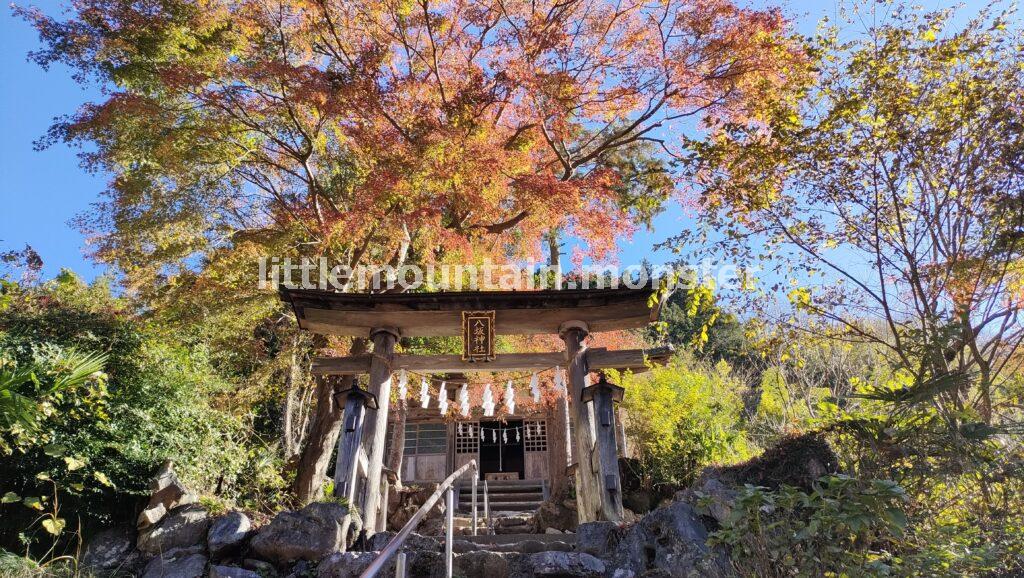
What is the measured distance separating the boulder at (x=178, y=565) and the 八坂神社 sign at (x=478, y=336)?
3575mm

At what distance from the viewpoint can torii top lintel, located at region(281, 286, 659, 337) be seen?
7582 millimetres

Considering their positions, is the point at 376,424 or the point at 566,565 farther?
the point at 376,424

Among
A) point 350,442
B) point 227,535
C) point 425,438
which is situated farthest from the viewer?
point 425,438

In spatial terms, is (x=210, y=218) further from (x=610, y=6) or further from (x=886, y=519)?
(x=886, y=519)

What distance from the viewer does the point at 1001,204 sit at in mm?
4504

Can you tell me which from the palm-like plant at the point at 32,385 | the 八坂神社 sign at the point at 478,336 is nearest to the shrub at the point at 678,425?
the 八坂神社 sign at the point at 478,336

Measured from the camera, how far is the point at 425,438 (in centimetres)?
1523

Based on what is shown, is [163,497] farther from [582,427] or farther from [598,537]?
[582,427]

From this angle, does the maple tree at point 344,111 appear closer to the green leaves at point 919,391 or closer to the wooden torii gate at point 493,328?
the wooden torii gate at point 493,328

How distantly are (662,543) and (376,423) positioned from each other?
370 cm

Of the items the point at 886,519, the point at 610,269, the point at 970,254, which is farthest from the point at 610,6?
the point at 886,519

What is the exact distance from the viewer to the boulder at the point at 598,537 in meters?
5.24

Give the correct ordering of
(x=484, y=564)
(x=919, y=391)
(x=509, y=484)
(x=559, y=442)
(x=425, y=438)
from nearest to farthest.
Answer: (x=919, y=391) < (x=484, y=564) < (x=559, y=442) < (x=509, y=484) < (x=425, y=438)

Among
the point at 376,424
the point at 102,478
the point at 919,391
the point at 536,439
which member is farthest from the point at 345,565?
the point at 536,439
